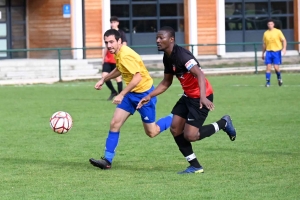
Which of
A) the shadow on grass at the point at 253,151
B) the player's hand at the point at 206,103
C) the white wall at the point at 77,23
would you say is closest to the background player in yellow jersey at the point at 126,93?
the player's hand at the point at 206,103

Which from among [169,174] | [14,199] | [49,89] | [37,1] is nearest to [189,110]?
[169,174]

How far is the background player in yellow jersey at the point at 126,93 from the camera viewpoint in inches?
414

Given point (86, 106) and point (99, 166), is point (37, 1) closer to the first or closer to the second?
point (86, 106)

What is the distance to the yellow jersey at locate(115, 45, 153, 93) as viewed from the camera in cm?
1066

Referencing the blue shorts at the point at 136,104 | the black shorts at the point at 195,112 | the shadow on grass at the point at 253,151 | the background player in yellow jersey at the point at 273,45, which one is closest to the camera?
the black shorts at the point at 195,112

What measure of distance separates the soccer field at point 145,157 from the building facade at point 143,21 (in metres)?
15.2

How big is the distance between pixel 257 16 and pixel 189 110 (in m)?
30.2

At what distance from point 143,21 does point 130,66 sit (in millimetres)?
27709

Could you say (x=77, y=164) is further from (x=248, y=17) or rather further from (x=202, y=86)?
(x=248, y=17)

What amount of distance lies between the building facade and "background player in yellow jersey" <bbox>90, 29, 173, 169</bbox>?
2371 cm

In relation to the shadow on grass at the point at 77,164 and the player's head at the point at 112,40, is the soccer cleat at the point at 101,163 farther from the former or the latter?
the player's head at the point at 112,40

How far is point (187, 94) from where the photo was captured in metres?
10.0

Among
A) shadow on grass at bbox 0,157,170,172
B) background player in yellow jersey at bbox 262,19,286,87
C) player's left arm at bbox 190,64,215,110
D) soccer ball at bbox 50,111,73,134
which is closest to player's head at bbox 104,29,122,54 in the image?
soccer ball at bbox 50,111,73,134

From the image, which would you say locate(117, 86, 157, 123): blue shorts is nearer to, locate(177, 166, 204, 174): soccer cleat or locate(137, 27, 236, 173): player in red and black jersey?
locate(137, 27, 236, 173): player in red and black jersey
